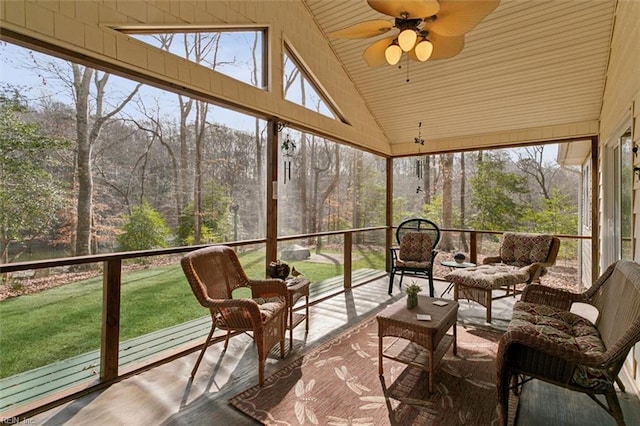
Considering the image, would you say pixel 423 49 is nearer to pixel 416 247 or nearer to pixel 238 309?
pixel 238 309

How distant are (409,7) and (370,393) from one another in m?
2.78

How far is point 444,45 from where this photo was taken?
2768 millimetres

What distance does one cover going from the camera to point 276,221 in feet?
12.9

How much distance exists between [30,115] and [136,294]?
178 centimetres

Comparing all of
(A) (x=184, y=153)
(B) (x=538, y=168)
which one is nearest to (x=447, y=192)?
(B) (x=538, y=168)

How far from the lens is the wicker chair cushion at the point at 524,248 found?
176 inches

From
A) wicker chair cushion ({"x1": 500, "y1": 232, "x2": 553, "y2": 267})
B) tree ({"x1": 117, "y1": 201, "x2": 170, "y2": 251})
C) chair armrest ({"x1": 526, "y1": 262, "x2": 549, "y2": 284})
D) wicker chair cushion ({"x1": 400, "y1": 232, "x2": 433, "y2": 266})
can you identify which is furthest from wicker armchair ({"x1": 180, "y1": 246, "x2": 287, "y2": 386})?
wicker chair cushion ({"x1": 500, "y1": 232, "x2": 553, "y2": 267})

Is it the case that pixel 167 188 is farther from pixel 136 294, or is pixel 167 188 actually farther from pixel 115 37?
pixel 115 37

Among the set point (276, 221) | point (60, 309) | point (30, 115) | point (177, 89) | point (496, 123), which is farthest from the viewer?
point (496, 123)

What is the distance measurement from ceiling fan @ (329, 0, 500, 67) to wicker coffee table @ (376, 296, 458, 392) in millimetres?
2125

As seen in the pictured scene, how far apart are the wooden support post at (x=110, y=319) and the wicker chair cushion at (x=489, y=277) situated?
3.56 meters

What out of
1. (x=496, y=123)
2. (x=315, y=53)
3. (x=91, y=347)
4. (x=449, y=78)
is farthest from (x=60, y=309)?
(x=496, y=123)

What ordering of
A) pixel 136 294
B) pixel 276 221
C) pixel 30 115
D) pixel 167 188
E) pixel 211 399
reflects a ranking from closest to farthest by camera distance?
pixel 211 399 < pixel 30 115 < pixel 136 294 < pixel 167 188 < pixel 276 221

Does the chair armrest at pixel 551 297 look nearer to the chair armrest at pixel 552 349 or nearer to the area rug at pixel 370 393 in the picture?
the area rug at pixel 370 393
